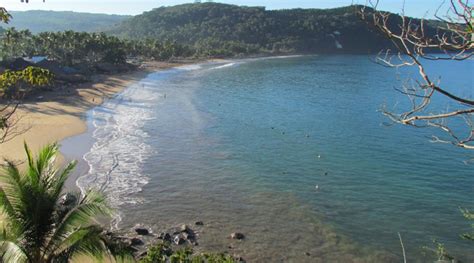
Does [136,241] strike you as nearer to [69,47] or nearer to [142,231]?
[142,231]

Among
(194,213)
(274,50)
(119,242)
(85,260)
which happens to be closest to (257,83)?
(194,213)

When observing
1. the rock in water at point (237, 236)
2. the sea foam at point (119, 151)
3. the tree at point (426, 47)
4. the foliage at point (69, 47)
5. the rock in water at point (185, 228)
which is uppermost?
the tree at point (426, 47)

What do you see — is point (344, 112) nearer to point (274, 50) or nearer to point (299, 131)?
point (299, 131)

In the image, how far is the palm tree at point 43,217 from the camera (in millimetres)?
8633

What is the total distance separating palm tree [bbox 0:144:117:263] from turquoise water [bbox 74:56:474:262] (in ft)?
24.8

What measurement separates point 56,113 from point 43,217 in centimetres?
3653

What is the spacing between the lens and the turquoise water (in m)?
18.7

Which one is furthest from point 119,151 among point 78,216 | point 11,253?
point 11,253

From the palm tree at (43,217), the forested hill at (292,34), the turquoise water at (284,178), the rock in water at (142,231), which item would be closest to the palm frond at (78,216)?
the palm tree at (43,217)

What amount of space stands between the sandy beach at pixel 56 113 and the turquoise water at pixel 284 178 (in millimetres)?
2709

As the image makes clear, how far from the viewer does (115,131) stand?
122 feet

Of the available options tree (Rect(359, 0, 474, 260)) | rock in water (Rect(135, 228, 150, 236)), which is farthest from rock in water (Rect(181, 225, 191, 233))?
tree (Rect(359, 0, 474, 260))

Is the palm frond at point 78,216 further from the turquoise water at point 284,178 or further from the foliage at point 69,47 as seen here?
the foliage at point 69,47

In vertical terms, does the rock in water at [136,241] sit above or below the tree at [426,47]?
below
